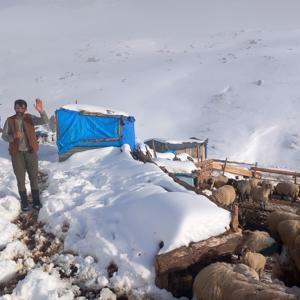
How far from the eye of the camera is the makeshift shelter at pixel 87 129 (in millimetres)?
11539

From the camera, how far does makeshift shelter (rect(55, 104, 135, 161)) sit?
454 inches

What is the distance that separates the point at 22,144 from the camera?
21.9ft

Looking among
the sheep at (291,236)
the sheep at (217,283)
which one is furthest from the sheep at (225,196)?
the sheep at (217,283)

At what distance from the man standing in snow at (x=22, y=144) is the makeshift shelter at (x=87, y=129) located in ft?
14.7

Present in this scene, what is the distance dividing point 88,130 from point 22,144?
17.0 ft

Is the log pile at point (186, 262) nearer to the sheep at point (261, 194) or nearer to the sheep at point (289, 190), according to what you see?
the sheep at point (261, 194)

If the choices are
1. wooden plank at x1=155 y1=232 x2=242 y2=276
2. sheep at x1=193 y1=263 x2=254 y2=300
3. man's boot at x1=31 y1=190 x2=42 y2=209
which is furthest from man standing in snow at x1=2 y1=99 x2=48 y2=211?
sheep at x1=193 y1=263 x2=254 y2=300

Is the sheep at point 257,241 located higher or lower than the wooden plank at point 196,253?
lower

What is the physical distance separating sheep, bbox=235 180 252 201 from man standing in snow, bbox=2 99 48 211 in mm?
6548

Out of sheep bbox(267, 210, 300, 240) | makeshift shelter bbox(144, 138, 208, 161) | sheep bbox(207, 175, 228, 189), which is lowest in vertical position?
makeshift shelter bbox(144, 138, 208, 161)

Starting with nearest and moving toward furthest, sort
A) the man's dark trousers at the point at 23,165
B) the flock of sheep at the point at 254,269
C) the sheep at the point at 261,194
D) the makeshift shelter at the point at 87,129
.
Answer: the flock of sheep at the point at 254,269
the man's dark trousers at the point at 23,165
the sheep at the point at 261,194
the makeshift shelter at the point at 87,129

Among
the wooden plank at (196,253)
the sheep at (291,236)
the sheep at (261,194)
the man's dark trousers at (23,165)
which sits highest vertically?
the man's dark trousers at (23,165)

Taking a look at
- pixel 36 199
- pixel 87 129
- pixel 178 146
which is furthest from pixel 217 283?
pixel 178 146

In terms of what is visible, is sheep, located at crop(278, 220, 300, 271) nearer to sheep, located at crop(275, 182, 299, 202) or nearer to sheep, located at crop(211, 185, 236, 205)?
sheep, located at crop(211, 185, 236, 205)
